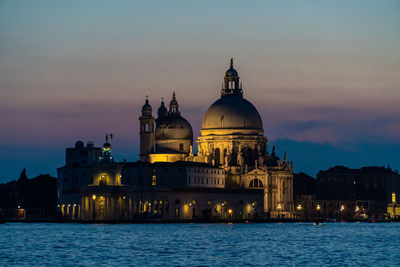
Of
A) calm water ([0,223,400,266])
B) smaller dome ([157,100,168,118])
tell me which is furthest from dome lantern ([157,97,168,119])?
calm water ([0,223,400,266])

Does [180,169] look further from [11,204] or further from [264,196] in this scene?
[11,204]

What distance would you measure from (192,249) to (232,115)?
92.5 m

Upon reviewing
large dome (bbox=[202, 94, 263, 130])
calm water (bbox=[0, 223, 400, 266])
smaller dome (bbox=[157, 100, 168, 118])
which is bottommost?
calm water (bbox=[0, 223, 400, 266])

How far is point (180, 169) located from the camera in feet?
534

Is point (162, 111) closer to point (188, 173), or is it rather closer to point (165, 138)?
point (165, 138)

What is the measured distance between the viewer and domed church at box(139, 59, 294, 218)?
17462cm

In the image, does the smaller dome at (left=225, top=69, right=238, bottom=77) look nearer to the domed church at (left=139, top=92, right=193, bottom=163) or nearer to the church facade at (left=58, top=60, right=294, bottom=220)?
the church facade at (left=58, top=60, right=294, bottom=220)

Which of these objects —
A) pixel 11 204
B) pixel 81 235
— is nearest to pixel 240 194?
pixel 11 204

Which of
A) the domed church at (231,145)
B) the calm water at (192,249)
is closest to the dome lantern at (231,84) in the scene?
the domed church at (231,145)

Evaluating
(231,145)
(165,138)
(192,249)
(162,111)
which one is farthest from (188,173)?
(192,249)

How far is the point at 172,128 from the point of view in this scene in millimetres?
181500

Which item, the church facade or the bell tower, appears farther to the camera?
the bell tower

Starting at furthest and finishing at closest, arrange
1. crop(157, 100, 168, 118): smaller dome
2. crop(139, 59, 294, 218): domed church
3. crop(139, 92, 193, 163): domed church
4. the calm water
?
1. crop(157, 100, 168, 118): smaller dome
2. crop(139, 92, 193, 163): domed church
3. crop(139, 59, 294, 218): domed church
4. the calm water

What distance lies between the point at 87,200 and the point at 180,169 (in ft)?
57.0
